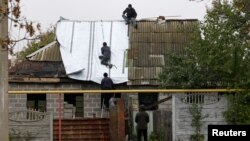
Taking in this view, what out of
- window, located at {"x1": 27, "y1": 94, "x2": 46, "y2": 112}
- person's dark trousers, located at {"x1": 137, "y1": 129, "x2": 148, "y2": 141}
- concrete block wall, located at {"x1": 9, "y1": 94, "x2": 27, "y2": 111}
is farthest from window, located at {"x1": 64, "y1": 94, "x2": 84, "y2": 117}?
person's dark trousers, located at {"x1": 137, "y1": 129, "x2": 148, "y2": 141}

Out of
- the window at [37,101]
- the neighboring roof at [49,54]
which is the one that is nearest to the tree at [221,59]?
the window at [37,101]

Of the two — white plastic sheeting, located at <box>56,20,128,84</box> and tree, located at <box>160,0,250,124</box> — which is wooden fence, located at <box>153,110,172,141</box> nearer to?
tree, located at <box>160,0,250,124</box>

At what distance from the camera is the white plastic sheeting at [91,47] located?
2559cm

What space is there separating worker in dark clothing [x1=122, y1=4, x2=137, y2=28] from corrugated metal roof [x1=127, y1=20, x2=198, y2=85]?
1.34 ft

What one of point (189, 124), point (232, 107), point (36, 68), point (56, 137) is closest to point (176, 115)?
point (189, 124)

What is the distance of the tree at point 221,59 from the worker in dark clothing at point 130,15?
5.53 m

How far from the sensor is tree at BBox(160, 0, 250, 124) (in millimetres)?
17312

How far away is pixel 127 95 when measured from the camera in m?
23.6

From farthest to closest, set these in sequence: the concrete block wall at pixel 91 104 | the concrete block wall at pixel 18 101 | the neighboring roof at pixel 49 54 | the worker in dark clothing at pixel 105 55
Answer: the neighboring roof at pixel 49 54 → the worker in dark clothing at pixel 105 55 → the concrete block wall at pixel 91 104 → the concrete block wall at pixel 18 101

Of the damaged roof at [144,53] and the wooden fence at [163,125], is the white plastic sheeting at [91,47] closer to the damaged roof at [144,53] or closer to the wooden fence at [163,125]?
the damaged roof at [144,53]

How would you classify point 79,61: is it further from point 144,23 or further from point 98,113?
point 144,23

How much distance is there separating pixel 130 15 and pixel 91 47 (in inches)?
115

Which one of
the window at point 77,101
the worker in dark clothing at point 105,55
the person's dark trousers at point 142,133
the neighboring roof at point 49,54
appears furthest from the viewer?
the neighboring roof at point 49,54

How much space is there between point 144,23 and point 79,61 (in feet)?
15.6
